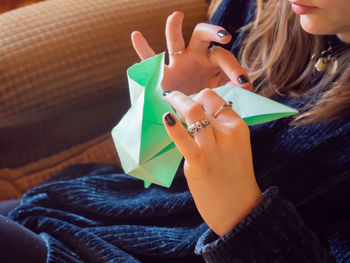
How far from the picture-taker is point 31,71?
739 mm

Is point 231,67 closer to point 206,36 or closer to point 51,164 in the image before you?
point 206,36

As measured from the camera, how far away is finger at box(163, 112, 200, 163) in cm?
40

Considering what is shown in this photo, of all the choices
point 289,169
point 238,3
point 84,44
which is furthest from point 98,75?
point 289,169

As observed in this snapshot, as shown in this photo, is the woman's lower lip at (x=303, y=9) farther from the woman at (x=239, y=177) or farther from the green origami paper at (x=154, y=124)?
the green origami paper at (x=154, y=124)

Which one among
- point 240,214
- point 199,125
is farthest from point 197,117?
point 240,214

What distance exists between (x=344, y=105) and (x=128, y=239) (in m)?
0.31

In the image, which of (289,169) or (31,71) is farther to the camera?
(31,71)

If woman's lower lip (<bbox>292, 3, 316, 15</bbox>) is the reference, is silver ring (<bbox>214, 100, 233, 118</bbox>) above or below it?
below

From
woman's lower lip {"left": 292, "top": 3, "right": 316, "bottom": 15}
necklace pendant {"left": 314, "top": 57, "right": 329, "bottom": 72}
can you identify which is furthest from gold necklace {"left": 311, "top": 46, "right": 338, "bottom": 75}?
woman's lower lip {"left": 292, "top": 3, "right": 316, "bottom": 15}

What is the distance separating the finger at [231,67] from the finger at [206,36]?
2 cm

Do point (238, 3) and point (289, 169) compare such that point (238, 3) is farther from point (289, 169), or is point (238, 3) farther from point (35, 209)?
point (35, 209)

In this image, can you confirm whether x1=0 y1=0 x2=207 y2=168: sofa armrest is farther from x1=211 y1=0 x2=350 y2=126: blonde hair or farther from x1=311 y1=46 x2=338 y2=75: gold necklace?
x1=311 y1=46 x2=338 y2=75: gold necklace

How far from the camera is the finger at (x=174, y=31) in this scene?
0.58 meters

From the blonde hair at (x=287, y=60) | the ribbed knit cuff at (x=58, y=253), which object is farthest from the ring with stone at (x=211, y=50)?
the ribbed knit cuff at (x=58, y=253)
